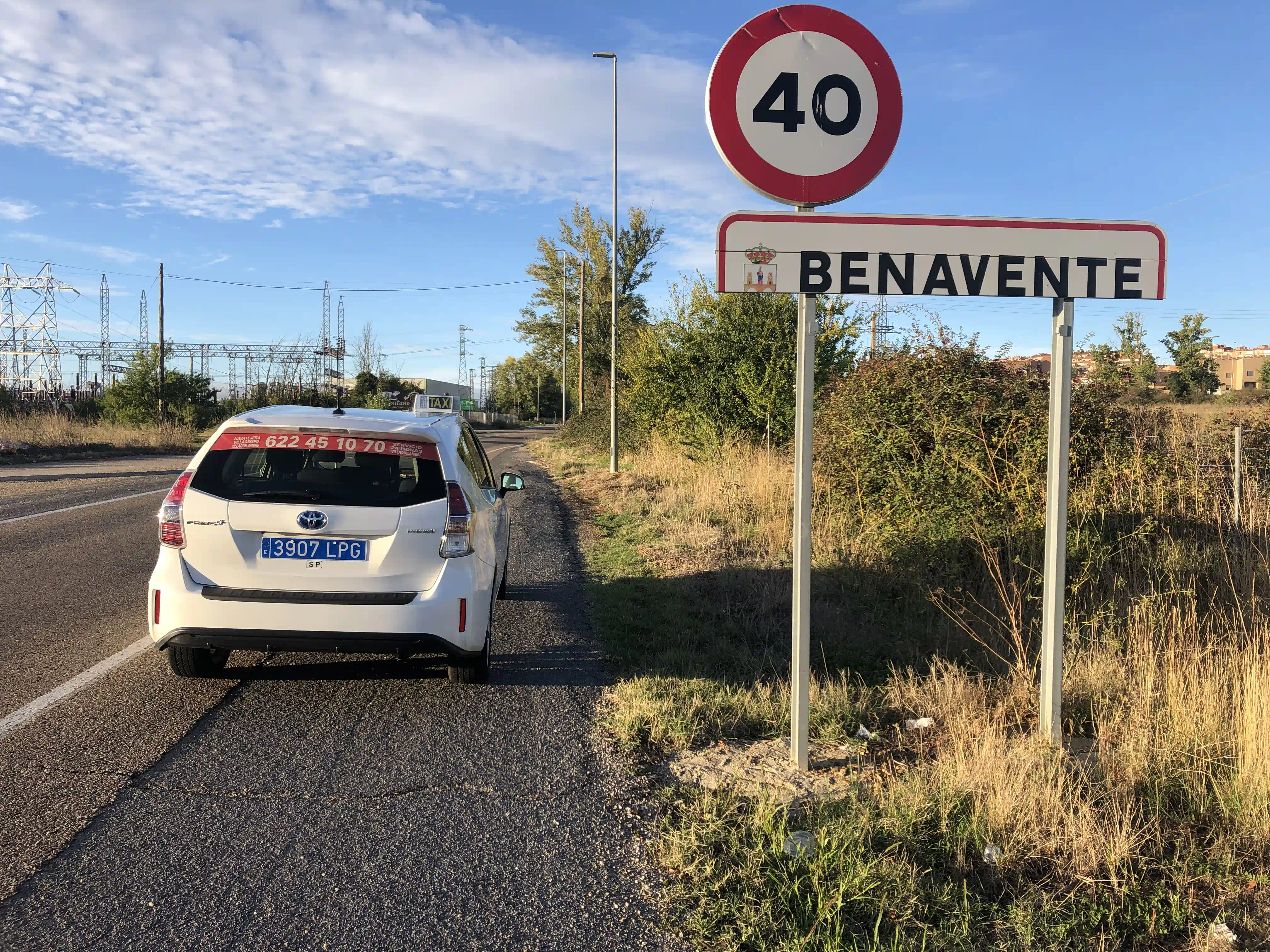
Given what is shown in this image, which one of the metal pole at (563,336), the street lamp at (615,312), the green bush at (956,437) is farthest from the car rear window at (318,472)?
the metal pole at (563,336)

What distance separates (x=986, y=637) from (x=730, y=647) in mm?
1870

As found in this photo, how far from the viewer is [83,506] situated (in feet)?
41.9

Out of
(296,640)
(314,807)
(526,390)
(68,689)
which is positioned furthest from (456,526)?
(526,390)

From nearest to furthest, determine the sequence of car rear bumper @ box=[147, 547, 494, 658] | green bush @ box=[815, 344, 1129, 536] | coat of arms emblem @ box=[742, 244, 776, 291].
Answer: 1. coat of arms emblem @ box=[742, 244, 776, 291]
2. car rear bumper @ box=[147, 547, 494, 658]
3. green bush @ box=[815, 344, 1129, 536]

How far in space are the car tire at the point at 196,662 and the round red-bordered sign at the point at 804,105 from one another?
12.5 ft

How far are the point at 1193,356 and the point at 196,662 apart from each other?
117 feet

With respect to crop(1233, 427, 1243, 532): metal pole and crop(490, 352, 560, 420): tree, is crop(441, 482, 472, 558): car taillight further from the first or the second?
crop(490, 352, 560, 420): tree

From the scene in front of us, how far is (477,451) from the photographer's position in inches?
261

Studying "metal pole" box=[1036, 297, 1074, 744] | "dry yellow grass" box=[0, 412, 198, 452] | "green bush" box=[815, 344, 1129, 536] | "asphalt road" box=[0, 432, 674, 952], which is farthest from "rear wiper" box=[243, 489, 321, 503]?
"dry yellow grass" box=[0, 412, 198, 452]

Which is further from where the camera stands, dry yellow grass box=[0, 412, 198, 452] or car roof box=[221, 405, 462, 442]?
dry yellow grass box=[0, 412, 198, 452]

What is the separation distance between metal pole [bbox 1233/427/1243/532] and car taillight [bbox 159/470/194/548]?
753 centimetres

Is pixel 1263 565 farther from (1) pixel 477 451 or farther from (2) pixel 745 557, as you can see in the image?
(1) pixel 477 451

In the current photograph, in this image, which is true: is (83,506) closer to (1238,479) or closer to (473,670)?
(473,670)

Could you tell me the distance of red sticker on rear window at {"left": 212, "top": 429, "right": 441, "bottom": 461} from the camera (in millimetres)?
4652
